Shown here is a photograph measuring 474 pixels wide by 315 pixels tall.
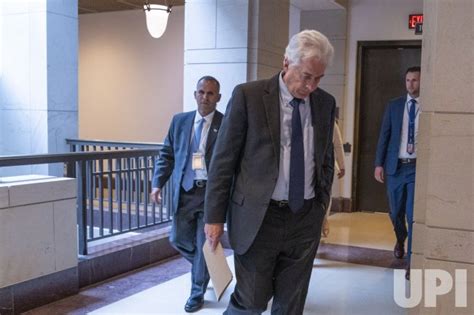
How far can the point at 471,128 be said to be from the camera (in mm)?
2039

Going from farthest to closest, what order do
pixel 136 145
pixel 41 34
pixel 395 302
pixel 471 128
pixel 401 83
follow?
1. pixel 401 83
2. pixel 41 34
3. pixel 136 145
4. pixel 395 302
5. pixel 471 128

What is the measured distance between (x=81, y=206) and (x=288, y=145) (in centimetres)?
226

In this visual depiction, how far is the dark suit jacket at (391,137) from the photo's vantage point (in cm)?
424

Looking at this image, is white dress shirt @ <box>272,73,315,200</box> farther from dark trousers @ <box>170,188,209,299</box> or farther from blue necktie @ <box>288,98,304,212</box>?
dark trousers @ <box>170,188,209,299</box>

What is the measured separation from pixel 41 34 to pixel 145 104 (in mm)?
3291

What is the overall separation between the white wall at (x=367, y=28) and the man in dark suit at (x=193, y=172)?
387 centimetres

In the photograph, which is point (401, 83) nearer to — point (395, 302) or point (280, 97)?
point (395, 302)

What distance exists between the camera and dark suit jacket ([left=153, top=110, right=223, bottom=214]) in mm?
3400

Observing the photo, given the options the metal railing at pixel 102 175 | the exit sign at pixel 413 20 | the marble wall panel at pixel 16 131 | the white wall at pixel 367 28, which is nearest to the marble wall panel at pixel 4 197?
the metal railing at pixel 102 175

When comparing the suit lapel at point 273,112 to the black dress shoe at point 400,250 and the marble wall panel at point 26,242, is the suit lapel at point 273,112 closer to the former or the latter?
the marble wall panel at point 26,242

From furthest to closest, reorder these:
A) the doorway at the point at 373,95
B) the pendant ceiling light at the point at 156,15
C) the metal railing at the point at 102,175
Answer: the doorway at the point at 373,95 → the pendant ceiling light at the point at 156,15 → the metal railing at the point at 102,175

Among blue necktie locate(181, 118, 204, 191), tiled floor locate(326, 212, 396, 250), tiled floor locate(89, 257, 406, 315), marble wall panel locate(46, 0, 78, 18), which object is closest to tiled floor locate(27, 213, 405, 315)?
tiled floor locate(89, 257, 406, 315)

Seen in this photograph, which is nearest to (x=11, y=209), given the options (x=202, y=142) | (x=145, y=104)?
(x=202, y=142)

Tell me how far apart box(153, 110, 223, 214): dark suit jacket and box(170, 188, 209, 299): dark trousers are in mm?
70
